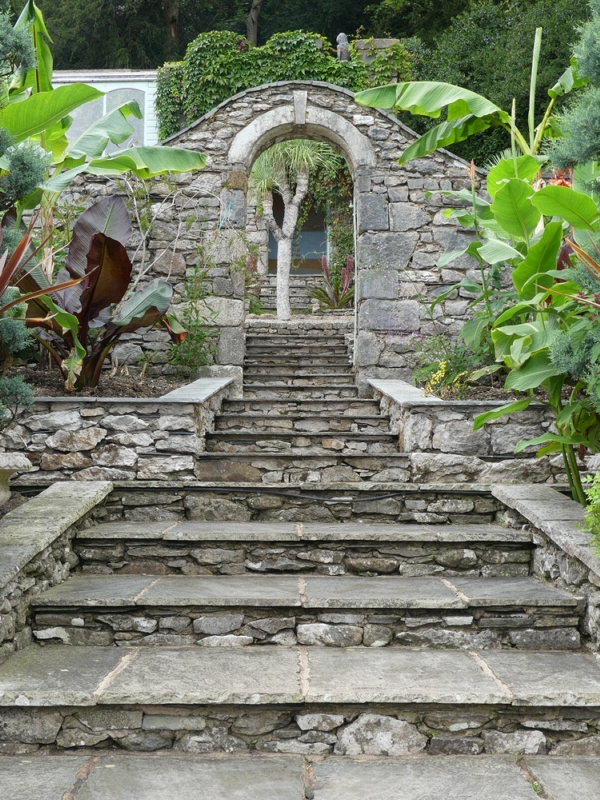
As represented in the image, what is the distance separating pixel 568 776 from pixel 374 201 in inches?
247

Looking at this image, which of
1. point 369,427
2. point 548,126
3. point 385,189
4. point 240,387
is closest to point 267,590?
point 369,427

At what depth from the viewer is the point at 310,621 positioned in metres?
3.26

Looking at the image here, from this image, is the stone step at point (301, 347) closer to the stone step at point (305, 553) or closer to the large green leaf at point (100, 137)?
the large green leaf at point (100, 137)

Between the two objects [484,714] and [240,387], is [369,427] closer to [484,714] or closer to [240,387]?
[240,387]

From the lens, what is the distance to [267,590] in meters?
3.47

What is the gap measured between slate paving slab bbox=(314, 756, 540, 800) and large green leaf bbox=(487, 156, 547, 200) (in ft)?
10.4

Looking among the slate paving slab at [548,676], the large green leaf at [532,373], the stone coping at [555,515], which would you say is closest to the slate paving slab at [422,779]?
the slate paving slab at [548,676]

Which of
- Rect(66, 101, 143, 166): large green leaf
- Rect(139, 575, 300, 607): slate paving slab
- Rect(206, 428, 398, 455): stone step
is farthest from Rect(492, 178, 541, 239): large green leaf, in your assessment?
Rect(66, 101, 143, 166): large green leaf

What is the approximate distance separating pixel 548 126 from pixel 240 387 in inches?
146

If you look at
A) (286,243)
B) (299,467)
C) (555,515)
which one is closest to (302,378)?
(299,467)

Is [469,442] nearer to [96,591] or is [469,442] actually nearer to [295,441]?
[295,441]

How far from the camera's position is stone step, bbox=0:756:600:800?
2293mm

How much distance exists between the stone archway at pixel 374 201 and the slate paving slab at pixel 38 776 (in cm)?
542

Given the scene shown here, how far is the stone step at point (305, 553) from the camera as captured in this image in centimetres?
391
